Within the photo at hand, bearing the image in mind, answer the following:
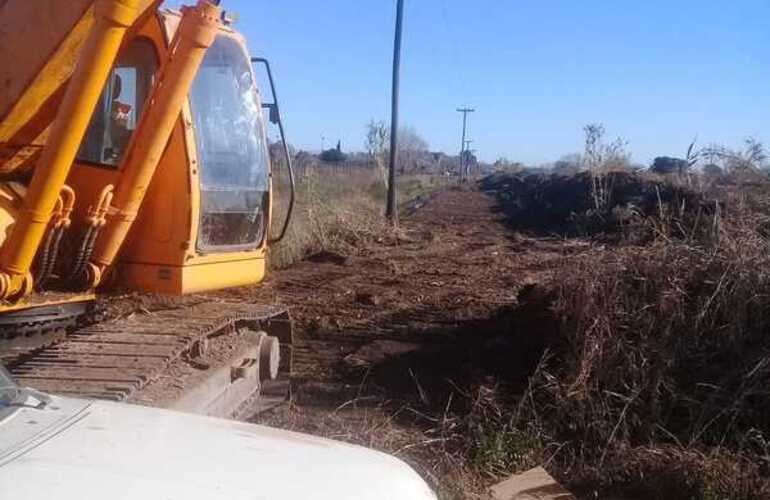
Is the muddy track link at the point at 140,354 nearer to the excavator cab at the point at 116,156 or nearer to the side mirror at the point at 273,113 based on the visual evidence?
the excavator cab at the point at 116,156

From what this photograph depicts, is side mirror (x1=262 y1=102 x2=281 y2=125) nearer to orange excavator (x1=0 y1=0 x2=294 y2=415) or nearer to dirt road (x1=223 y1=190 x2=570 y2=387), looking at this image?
orange excavator (x1=0 y1=0 x2=294 y2=415)

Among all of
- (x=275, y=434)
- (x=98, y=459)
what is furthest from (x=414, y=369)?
(x=98, y=459)

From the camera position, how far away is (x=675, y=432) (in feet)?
21.4

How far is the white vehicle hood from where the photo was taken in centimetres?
201

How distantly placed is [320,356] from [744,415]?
12.3 ft

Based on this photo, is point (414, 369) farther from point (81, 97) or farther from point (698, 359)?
point (81, 97)

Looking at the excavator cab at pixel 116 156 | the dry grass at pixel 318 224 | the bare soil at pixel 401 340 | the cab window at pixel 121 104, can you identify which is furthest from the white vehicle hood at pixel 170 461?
the dry grass at pixel 318 224

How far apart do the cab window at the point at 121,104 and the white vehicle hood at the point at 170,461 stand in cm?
339

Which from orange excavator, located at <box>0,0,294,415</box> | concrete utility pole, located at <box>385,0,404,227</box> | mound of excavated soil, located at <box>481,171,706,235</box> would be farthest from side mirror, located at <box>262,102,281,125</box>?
concrete utility pole, located at <box>385,0,404,227</box>

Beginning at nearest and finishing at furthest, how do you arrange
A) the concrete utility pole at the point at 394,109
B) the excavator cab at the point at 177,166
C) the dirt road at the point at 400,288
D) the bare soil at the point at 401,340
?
the excavator cab at the point at 177,166
the bare soil at the point at 401,340
the dirt road at the point at 400,288
the concrete utility pole at the point at 394,109

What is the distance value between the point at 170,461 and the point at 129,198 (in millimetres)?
3432

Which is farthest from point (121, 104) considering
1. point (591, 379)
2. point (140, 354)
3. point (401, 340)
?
point (401, 340)

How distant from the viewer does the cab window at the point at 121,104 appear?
580 cm

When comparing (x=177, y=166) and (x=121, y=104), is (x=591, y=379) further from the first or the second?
(x=121, y=104)
